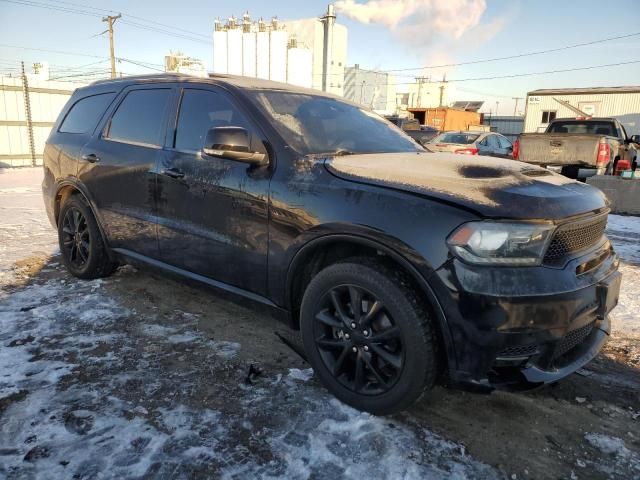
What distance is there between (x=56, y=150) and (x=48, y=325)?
194 centimetres

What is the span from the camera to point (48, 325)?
3.49m

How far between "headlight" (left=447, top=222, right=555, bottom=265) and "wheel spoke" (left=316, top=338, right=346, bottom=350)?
85 centimetres

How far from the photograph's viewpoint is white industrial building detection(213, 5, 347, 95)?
49438 mm

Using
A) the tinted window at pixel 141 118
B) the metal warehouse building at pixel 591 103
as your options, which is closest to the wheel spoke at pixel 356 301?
the tinted window at pixel 141 118

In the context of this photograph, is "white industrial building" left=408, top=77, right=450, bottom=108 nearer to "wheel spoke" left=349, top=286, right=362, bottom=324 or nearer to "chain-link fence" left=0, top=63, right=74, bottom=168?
"chain-link fence" left=0, top=63, right=74, bottom=168

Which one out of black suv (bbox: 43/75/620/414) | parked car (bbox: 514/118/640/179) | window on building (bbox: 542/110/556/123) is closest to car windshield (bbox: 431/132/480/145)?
parked car (bbox: 514/118/640/179)

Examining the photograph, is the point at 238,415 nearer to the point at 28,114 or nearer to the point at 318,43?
the point at 28,114

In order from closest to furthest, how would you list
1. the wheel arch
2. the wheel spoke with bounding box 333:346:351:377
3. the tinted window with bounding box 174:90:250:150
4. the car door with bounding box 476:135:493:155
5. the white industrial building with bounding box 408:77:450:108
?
the wheel arch, the wheel spoke with bounding box 333:346:351:377, the tinted window with bounding box 174:90:250:150, the car door with bounding box 476:135:493:155, the white industrial building with bounding box 408:77:450:108

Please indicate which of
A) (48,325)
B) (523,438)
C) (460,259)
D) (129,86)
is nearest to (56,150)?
(129,86)

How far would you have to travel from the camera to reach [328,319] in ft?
8.46

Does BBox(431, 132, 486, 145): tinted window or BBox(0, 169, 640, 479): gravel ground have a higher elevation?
BBox(431, 132, 486, 145): tinted window

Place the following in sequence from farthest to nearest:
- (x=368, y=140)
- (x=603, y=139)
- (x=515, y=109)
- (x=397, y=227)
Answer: (x=515, y=109) → (x=603, y=139) → (x=368, y=140) → (x=397, y=227)

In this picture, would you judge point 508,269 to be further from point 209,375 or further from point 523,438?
point 209,375

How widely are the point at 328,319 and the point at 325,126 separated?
140 centimetres
